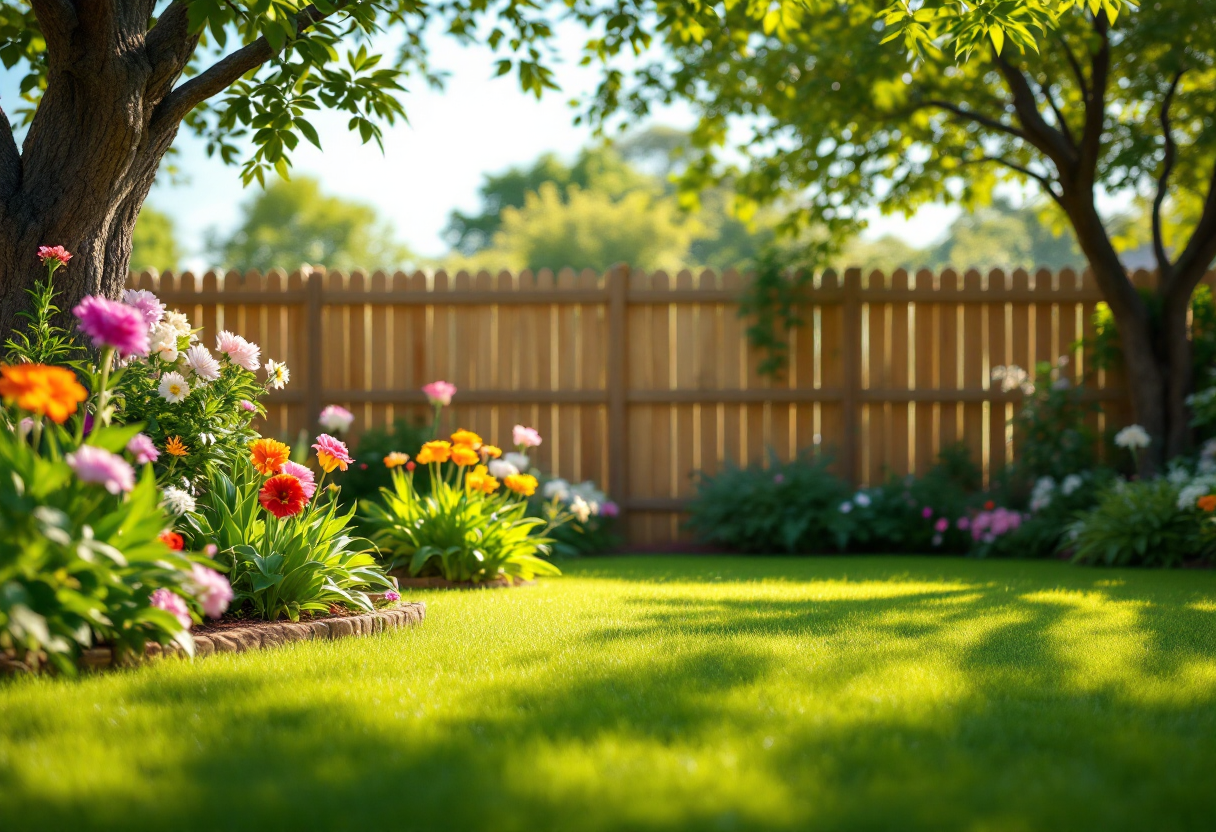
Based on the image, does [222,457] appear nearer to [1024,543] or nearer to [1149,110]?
[1024,543]

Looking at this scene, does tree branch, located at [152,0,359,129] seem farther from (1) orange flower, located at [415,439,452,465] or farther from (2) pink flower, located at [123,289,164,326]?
(1) orange flower, located at [415,439,452,465]

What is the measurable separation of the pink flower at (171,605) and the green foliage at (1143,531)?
5.55 m

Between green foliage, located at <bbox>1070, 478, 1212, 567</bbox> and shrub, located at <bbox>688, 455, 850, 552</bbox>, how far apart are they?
1.68 metres

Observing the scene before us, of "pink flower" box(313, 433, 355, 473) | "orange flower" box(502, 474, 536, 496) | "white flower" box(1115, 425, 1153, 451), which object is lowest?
"orange flower" box(502, 474, 536, 496)

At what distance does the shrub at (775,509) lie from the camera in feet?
24.7

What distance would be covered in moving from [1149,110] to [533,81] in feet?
18.9

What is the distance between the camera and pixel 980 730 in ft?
7.61

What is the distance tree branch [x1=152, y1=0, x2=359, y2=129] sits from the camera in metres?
4.11

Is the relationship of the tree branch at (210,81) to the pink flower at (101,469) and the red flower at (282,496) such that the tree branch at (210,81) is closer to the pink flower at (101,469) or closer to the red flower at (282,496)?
the red flower at (282,496)

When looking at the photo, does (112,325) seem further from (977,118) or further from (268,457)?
(977,118)

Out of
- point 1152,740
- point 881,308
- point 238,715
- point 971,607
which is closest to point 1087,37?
point 881,308

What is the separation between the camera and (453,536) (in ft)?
17.1

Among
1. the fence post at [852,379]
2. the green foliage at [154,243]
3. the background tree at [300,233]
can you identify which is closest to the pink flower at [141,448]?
the fence post at [852,379]

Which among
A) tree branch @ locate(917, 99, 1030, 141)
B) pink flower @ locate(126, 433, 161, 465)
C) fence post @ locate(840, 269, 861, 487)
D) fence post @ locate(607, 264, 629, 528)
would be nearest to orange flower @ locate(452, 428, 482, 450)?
pink flower @ locate(126, 433, 161, 465)
